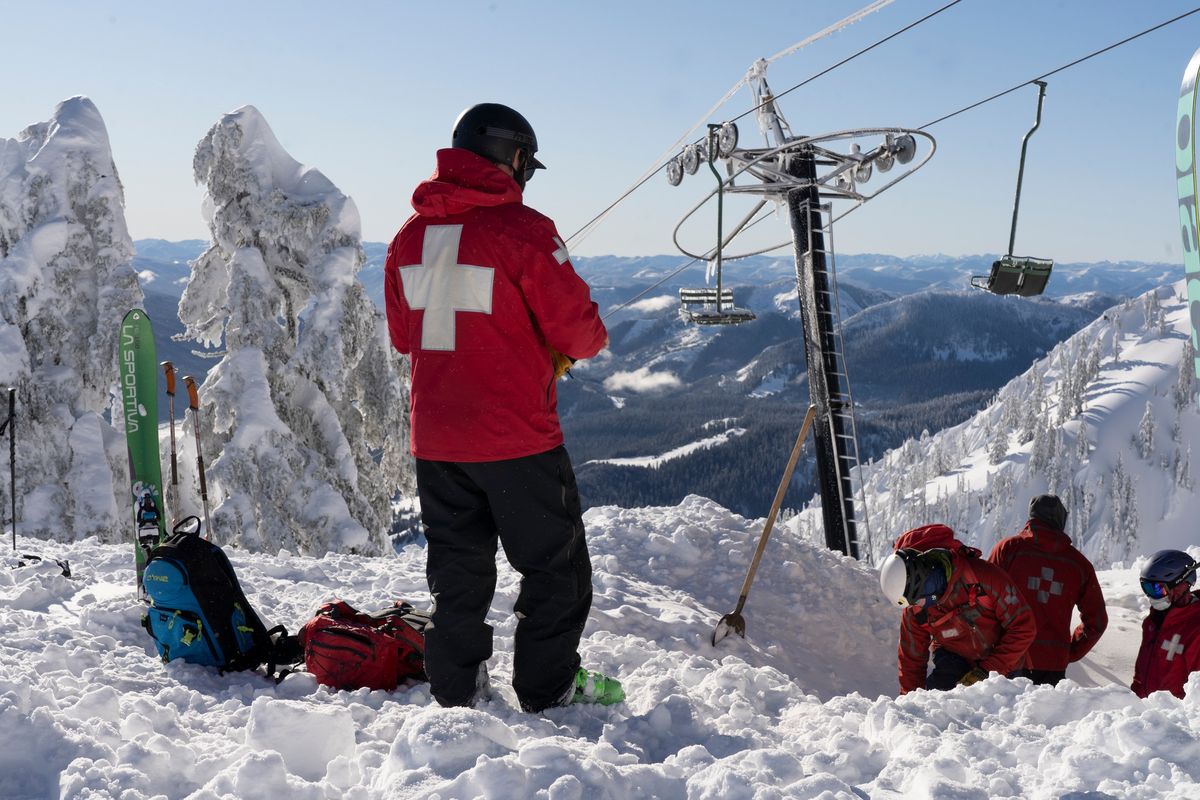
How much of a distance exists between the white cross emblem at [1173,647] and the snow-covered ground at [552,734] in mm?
1542

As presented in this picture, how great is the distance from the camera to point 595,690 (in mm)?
3535

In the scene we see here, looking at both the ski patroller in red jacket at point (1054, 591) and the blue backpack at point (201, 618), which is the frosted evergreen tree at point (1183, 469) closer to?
the ski patroller in red jacket at point (1054, 591)

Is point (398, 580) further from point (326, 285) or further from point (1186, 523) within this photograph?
point (1186, 523)

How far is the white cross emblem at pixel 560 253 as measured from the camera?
3126 mm

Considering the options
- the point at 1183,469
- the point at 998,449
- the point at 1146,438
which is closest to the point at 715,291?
the point at 998,449

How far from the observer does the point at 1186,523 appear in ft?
486

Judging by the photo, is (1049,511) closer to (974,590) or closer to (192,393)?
(974,590)

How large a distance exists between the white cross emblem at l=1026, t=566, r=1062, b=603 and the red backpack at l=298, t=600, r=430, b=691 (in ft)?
12.1

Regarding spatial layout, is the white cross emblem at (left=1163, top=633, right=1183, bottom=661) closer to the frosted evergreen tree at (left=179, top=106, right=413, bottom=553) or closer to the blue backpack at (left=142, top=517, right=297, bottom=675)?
the blue backpack at (left=142, top=517, right=297, bottom=675)

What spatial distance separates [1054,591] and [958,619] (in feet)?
3.59

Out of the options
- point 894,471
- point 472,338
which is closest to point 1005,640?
point 472,338

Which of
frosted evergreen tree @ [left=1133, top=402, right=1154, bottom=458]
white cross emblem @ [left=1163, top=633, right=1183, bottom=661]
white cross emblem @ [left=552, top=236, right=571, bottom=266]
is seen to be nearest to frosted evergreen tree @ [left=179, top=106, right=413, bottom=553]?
white cross emblem @ [left=552, top=236, right=571, bottom=266]

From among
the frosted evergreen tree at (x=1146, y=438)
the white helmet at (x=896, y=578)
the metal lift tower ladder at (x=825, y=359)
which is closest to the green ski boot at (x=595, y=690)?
the white helmet at (x=896, y=578)

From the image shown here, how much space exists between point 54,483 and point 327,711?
1456cm
